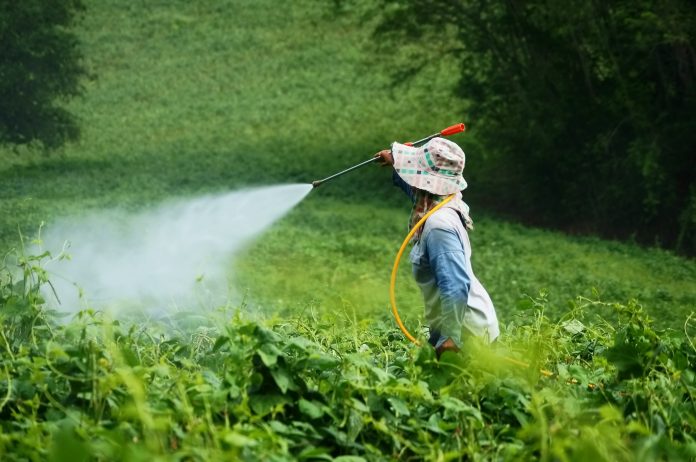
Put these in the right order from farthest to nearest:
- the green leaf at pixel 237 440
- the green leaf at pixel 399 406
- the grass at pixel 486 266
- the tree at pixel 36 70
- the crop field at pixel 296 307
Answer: the tree at pixel 36 70, the grass at pixel 486 266, the green leaf at pixel 399 406, the crop field at pixel 296 307, the green leaf at pixel 237 440

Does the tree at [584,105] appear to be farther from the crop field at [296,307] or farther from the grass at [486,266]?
the grass at [486,266]

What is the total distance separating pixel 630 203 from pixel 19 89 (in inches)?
381

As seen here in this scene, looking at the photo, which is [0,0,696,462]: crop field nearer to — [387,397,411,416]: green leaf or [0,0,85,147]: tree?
[387,397,411,416]: green leaf

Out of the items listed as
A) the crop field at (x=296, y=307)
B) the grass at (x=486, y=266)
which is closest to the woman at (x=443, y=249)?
the crop field at (x=296, y=307)

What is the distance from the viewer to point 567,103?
62.1 feet

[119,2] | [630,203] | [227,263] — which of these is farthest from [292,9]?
[227,263]

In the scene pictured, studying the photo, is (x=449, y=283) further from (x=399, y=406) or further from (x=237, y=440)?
(x=237, y=440)

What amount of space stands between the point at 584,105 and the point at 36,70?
8.84 m

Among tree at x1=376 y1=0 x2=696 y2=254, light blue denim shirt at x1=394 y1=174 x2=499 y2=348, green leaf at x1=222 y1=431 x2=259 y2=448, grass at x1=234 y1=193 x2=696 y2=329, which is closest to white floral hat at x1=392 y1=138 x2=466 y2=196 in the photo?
light blue denim shirt at x1=394 y1=174 x2=499 y2=348

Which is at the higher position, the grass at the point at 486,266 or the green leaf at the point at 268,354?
the green leaf at the point at 268,354

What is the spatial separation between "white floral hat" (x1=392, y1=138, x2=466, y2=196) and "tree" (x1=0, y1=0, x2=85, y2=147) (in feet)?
44.5

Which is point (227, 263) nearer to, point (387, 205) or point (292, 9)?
point (387, 205)

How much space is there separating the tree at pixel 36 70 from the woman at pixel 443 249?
1359cm

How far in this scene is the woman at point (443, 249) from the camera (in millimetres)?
4562
